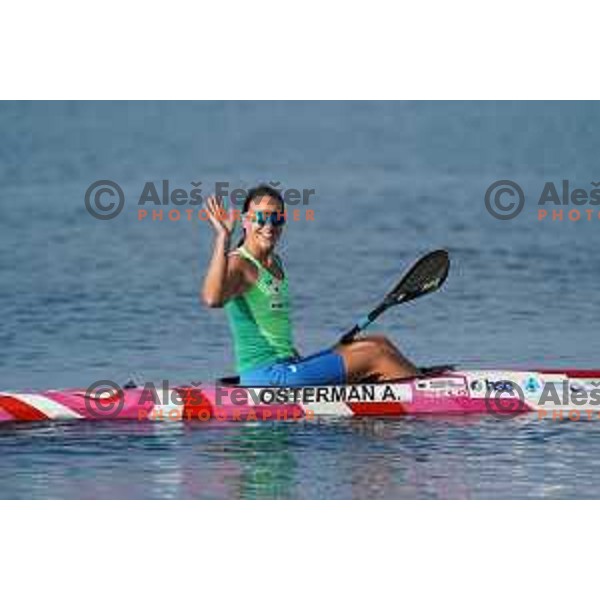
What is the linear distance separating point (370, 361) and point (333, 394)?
1.28 feet

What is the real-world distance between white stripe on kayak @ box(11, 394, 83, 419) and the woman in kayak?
121cm

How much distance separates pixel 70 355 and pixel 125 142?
1392 centimetres

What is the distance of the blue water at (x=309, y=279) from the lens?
52.4ft

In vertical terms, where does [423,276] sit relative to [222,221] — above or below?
below

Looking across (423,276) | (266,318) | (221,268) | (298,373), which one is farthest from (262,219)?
(423,276)

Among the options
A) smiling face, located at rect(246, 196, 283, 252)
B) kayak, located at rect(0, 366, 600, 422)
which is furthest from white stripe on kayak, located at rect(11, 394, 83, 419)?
smiling face, located at rect(246, 196, 283, 252)

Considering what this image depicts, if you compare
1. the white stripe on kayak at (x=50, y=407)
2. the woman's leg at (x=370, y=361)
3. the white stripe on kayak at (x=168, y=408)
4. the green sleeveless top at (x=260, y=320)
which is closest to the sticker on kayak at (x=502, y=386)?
the woman's leg at (x=370, y=361)

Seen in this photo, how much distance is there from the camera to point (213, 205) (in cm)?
1689

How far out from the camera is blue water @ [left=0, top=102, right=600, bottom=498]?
16.0 meters

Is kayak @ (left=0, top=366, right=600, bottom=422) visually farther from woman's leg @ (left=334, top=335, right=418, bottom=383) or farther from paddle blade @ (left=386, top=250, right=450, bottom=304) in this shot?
paddle blade @ (left=386, top=250, right=450, bottom=304)

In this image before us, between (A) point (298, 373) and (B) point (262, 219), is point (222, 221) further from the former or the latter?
(A) point (298, 373)

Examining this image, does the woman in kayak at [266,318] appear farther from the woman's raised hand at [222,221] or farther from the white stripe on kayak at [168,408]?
the woman's raised hand at [222,221]

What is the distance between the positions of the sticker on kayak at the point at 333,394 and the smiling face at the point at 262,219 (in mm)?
1010

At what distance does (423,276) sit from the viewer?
18.4m
